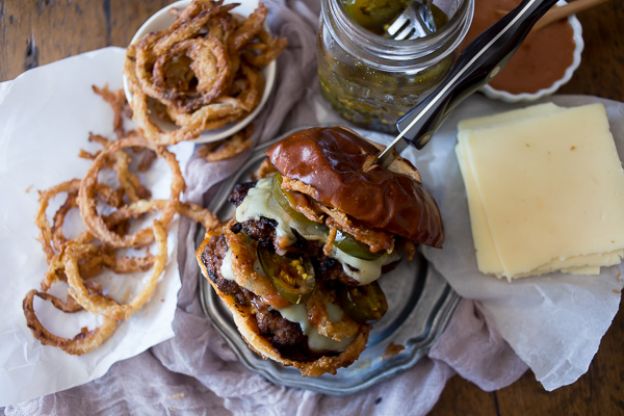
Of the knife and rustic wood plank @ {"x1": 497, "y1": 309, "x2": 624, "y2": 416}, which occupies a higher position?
the knife

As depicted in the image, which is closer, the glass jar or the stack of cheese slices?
the glass jar

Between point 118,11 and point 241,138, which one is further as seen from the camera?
point 118,11

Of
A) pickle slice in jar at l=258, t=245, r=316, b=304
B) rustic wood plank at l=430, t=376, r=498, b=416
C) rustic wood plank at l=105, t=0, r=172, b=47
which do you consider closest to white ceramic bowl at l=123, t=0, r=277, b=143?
rustic wood plank at l=105, t=0, r=172, b=47

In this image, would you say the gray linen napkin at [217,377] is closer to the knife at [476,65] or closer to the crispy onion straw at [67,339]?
the crispy onion straw at [67,339]

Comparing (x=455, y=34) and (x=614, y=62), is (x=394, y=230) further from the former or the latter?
(x=614, y=62)

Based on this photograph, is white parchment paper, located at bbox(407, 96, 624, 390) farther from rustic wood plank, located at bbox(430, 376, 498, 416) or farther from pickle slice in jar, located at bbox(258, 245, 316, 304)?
pickle slice in jar, located at bbox(258, 245, 316, 304)

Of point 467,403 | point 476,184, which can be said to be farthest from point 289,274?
point 467,403

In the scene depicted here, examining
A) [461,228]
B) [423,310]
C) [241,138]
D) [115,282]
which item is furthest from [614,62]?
[115,282]
